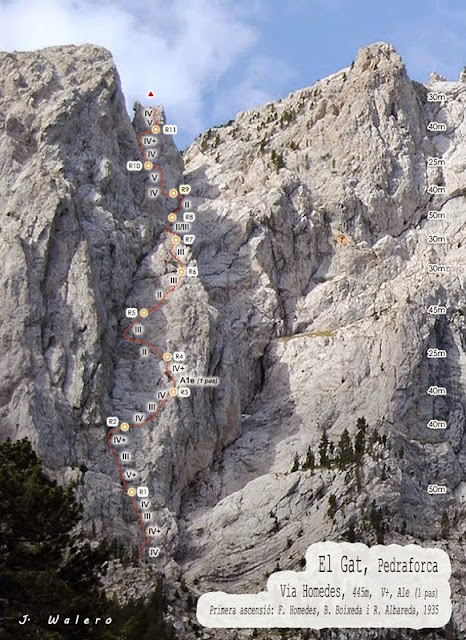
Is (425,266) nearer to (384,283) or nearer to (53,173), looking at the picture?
(384,283)

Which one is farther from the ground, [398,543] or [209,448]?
[209,448]

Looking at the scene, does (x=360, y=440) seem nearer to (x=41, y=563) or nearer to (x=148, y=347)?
(x=148, y=347)

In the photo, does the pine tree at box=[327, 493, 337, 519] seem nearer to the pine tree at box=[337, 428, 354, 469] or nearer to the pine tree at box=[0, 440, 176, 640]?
the pine tree at box=[337, 428, 354, 469]

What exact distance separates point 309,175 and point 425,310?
763 inches

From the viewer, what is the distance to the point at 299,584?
58.3m

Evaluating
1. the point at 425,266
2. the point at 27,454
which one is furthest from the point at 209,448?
the point at 27,454

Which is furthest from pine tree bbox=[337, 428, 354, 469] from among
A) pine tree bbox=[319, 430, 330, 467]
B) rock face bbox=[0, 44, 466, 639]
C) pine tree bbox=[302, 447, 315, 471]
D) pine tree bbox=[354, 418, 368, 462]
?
pine tree bbox=[302, 447, 315, 471]

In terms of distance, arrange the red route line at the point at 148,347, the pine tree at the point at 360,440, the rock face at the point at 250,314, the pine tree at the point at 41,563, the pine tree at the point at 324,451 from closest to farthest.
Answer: the pine tree at the point at 41,563 → the red route line at the point at 148,347 → the rock face at the point at 250,314 → the pine tree at the point at 360,440 → the pine tree at the point at 324,451

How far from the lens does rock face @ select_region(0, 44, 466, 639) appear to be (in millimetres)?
65250

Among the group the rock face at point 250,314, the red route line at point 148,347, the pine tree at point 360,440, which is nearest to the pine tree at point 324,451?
the rock face at point 250,314

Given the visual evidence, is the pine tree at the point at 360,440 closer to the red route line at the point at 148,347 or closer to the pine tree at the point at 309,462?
the pine tree at the point at 309,462

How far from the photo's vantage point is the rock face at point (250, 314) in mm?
65250

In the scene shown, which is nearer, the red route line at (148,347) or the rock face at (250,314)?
the red route line at (148,347)

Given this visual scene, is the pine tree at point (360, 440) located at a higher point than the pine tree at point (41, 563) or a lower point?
higher
